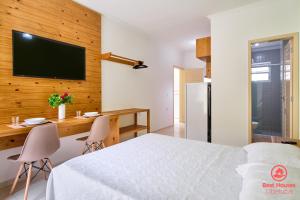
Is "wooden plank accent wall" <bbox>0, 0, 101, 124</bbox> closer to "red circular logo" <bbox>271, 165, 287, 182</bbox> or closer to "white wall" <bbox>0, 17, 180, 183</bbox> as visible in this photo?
"white wall" <bbox>0, 17, 180, 183</bbox>

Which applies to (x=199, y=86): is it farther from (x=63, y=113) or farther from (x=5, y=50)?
(x=5, y=50)

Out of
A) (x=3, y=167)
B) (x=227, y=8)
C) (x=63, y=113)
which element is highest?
(x=227, y=8)

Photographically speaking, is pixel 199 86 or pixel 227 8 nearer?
pixel 227 8

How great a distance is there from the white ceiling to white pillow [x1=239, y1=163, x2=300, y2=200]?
2.81m

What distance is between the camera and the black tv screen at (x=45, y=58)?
7.39 ft

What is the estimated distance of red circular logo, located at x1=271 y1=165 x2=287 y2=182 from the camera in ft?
3.10

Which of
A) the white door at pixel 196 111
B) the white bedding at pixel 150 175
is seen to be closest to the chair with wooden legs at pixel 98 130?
the white bedding at pixel 150 175

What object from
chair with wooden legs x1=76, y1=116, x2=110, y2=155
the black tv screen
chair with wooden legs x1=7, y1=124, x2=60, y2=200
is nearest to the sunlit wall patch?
the black tv screen

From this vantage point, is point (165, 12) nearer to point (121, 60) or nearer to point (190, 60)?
point (121, 60)

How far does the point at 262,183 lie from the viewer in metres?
Answer: 0.90

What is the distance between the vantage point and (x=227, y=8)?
313 cm

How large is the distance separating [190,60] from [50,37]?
4924 mm

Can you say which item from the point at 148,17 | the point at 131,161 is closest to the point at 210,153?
the point at 131,161

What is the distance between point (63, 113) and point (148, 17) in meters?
2.50
